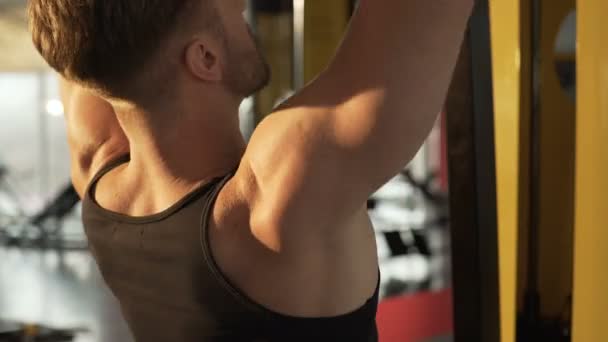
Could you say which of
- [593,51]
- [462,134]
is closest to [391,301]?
[462,134]

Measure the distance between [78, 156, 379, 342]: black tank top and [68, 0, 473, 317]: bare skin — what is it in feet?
0.06

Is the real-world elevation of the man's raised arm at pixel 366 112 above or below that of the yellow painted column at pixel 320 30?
above

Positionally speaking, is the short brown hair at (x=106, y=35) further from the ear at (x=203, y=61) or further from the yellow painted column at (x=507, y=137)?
the yellow painted column at (x=507, y=137)

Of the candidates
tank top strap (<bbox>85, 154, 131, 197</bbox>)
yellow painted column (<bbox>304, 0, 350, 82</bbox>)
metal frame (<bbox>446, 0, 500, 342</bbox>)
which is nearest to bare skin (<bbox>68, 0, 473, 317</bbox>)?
tank top strap (<bbox>85, 154, 131, 197</bbox>)

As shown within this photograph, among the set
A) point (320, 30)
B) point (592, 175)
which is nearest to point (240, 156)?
point (592, 175)

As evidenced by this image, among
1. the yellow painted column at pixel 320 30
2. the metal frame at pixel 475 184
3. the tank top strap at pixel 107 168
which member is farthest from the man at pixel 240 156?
the yellow painted column at pixel 320 30

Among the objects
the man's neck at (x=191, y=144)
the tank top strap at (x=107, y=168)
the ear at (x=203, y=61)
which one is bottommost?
the tank top strap at (x=107, y=168)

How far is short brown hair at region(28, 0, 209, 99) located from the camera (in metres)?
0.91

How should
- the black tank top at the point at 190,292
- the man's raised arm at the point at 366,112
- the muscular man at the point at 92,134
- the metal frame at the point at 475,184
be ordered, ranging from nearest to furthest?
the man's raised arm at the point at 366,112
the black tank top at the point at 190,292
the muscular man at the point at 92,134
the metal frame at the point at 475,184

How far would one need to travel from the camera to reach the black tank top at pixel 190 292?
2.95 feet

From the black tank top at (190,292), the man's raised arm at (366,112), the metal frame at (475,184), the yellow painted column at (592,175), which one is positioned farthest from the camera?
the metal frame at (475,184)

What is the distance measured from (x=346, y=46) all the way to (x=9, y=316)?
2105mm

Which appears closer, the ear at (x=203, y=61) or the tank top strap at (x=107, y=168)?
the ear at (x=203, y=61)

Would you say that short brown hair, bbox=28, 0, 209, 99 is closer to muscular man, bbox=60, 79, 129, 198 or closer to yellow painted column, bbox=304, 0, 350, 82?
muscular man, bbox=60, 79, 129, 198
